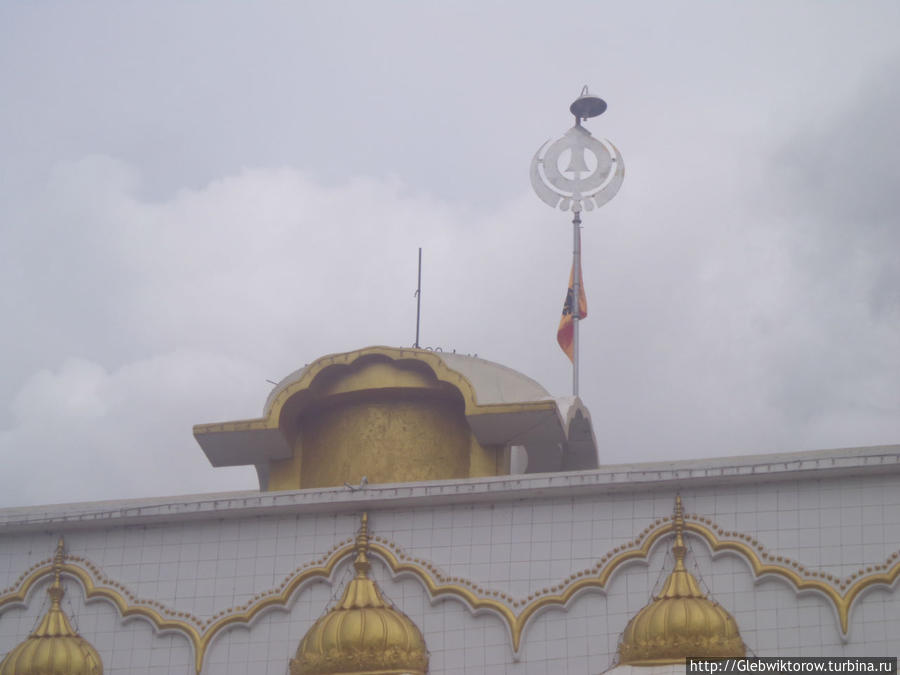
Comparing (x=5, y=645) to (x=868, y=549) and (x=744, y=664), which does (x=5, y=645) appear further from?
(x=868, y=549)

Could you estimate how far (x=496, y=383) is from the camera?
24688 mm

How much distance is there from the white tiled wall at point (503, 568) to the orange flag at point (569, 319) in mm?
6259

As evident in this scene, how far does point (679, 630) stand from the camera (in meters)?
19.8

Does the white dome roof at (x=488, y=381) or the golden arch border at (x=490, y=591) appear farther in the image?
the white dome roof at (x=488, y=381)

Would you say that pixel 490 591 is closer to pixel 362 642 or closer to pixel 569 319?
pixel 362 642

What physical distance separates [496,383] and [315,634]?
5.23 meters

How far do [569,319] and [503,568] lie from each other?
7171 mm

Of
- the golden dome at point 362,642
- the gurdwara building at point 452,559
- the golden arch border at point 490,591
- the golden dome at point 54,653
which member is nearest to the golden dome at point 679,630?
the gurdwara building at point 452,559

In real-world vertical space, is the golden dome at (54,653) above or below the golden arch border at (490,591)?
below

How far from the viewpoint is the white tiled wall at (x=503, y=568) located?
20.4 metres

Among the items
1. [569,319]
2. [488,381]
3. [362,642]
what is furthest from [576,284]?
[362,642]

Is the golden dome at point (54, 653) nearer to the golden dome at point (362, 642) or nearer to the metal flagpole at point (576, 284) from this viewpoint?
the golden dome at point (362, 642)

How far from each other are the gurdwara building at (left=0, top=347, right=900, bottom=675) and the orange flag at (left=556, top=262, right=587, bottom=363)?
3.36 m

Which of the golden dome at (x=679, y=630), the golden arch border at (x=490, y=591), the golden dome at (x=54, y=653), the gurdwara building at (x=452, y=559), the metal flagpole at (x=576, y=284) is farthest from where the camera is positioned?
the metal flagpole at (x=576, y=284)
